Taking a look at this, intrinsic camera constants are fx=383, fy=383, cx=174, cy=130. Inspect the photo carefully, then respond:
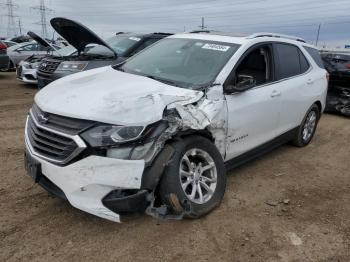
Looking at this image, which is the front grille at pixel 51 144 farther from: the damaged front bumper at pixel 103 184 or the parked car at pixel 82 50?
the parked car at pixel 82 50

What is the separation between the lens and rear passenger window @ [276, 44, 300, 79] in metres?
5.24

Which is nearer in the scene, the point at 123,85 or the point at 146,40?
the point at 123,85

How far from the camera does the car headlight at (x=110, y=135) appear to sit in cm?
312

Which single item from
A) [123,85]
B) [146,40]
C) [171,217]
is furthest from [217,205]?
[146,40]

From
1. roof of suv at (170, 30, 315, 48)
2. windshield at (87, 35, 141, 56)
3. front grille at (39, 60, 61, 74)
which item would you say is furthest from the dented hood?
windshield at (87, 35, 141, 56)

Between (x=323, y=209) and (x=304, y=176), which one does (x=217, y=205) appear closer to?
(x=323, y=209)

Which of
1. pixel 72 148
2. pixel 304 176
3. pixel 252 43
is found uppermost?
pixel 252 43

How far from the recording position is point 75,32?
25.1 feet

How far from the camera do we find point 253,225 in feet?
12.4

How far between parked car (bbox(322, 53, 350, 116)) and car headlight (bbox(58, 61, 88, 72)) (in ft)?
19.2

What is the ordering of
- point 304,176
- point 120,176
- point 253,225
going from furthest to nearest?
point 304,176 → point 253,225 → point 120,176

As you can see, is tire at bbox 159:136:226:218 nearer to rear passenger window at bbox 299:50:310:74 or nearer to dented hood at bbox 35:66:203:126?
dented hood at bbox 35:66:203:126

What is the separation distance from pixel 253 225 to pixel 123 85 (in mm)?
1891

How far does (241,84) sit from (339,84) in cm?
614
